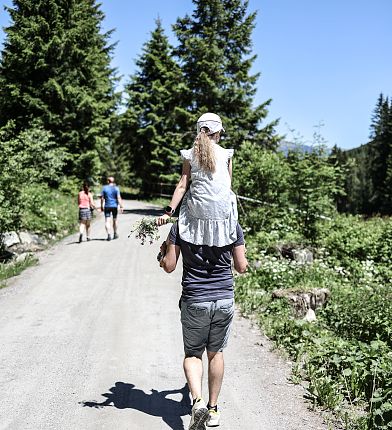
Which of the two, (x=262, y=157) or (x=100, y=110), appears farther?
(x=100, y=110)

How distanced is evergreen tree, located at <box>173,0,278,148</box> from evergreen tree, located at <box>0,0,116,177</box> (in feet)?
17.0

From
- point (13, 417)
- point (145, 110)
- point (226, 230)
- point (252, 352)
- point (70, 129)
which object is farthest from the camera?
point (145, 110)

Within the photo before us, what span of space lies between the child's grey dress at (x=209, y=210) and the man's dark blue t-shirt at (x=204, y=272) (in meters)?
0.06

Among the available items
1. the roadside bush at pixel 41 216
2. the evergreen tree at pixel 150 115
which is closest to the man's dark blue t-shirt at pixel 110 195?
the roadside bush at pixel 41 216

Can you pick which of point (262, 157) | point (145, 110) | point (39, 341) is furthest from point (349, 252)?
point (145, 110)

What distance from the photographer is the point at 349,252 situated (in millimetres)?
12484

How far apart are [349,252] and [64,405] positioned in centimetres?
1010

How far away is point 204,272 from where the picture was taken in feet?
11.1

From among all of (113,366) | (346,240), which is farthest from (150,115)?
(113,366)

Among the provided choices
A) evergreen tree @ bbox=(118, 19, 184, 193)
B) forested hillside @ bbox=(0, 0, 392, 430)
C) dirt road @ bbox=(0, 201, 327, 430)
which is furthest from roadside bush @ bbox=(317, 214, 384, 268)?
evergreen tree @ bbox=(118, 19, 184, 193)

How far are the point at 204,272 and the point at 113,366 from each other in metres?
2.21

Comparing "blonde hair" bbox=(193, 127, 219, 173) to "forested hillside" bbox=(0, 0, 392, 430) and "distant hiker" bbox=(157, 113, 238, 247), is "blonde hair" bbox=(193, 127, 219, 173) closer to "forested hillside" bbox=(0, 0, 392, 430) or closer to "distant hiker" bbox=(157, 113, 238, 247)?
"distant hiker" bbox=(157, 113, 238, 247)

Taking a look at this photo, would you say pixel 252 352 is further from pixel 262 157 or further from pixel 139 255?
pixel 262 157

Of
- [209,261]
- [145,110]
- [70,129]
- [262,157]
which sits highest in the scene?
[145,110]
